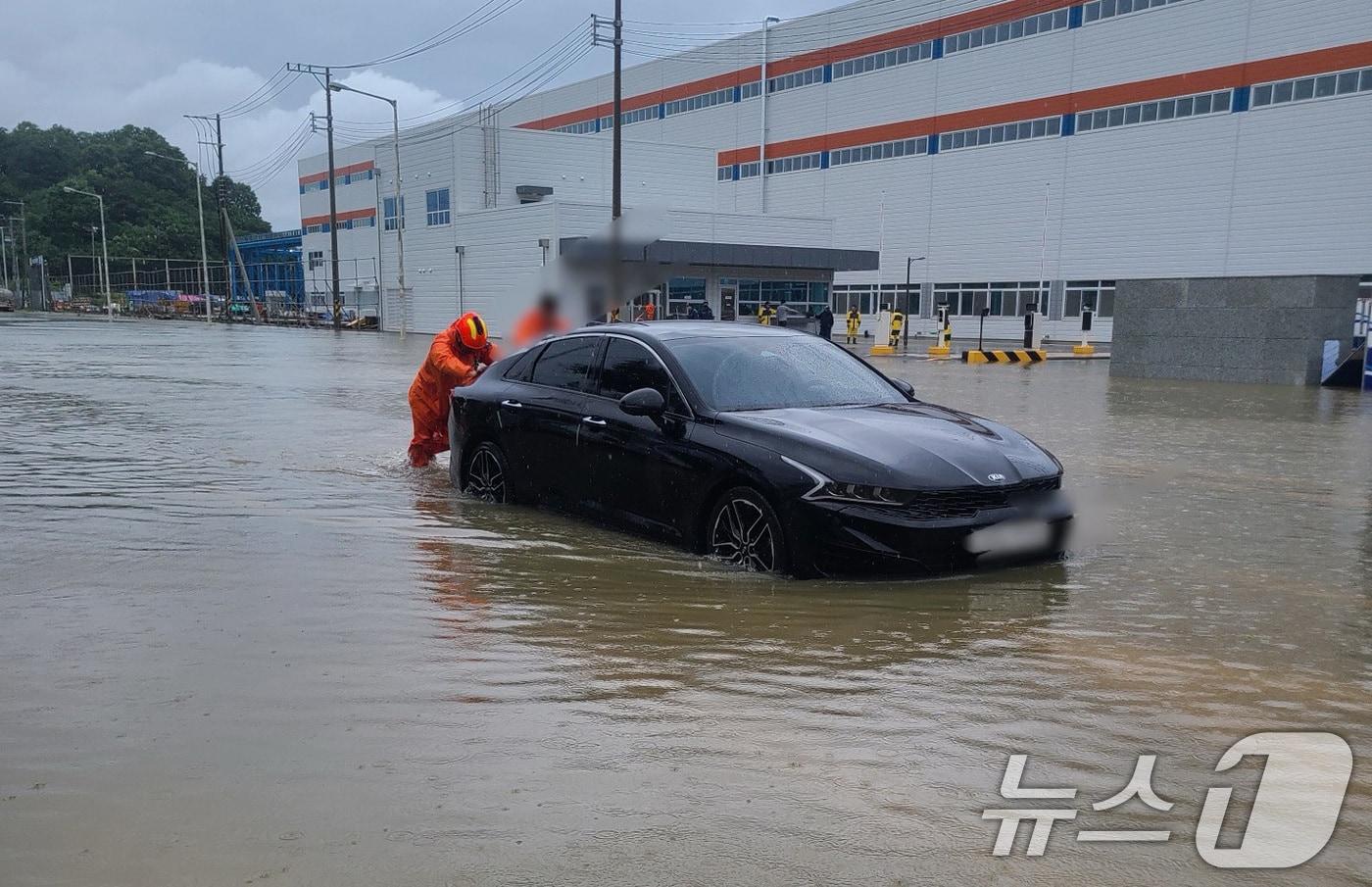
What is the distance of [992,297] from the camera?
49281 mm

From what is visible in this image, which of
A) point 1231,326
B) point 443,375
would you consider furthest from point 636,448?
point 1231,326

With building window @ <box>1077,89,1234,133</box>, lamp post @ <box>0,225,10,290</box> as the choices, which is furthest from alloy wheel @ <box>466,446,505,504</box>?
lamp post @ <box>0,225,10,290</box>

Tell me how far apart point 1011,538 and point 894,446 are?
763mm

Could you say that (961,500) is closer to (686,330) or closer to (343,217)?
(686,330)

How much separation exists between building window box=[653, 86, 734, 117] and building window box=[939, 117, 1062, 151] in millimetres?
16330

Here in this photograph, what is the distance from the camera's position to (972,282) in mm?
50031

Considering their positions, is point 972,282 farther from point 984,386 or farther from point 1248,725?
point 1248,725

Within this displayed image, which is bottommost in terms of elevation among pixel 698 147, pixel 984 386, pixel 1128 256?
pixel 984 386

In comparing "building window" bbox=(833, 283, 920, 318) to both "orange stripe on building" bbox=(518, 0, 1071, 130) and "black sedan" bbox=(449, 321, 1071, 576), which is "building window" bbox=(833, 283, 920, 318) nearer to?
"orange stripe on building" bbox=(518, 0, 1071, 130)

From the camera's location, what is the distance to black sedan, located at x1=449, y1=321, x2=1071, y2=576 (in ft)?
17.2

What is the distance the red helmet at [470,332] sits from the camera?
29.7 ft

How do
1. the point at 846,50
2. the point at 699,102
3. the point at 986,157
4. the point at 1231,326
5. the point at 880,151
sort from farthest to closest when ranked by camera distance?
the point at 699,102
the point at 846,50
the point at 880,151
the point at 986,157
the point at 1231,326

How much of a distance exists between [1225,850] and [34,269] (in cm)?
10503

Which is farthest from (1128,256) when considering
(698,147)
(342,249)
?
(342,249)
